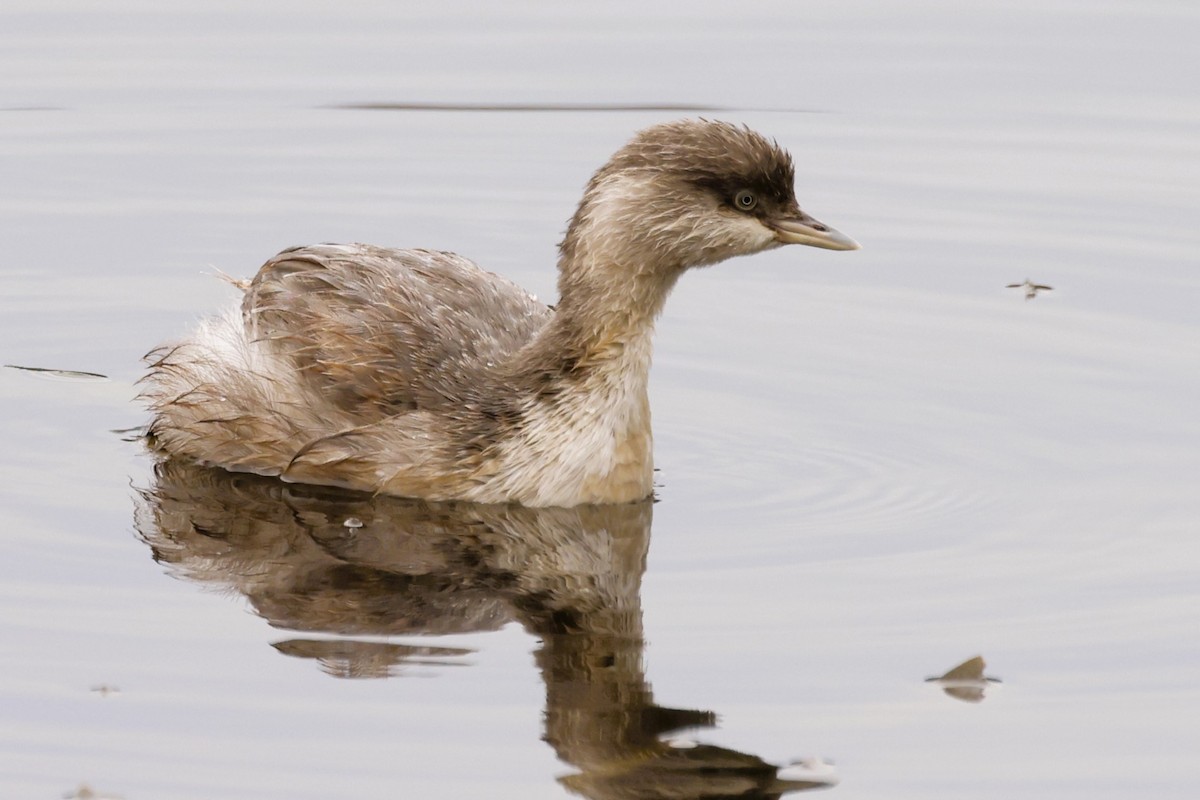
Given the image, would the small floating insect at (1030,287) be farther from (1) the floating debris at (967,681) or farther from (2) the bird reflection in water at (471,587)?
(1) the floating debris at (967,681)

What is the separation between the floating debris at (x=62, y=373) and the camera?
11297mm

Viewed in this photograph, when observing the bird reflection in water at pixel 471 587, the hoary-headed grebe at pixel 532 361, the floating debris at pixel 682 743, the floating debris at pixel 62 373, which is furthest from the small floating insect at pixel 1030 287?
the floating debris at pixel 682 743

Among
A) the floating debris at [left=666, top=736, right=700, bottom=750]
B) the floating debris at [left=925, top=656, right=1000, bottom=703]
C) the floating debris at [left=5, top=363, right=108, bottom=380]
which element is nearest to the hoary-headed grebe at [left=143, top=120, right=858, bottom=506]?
the floating debris at [left=5, top=363, right=108, bottom=380]

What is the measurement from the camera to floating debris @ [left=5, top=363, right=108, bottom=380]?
1130 centimetres

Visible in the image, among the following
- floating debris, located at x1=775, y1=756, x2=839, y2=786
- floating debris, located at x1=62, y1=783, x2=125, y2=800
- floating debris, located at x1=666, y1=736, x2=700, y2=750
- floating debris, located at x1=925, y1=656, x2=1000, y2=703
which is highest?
floating debris, located at x1=925, y1=656, x2=1000, y2=703

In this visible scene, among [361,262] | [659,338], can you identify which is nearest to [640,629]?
[361,262]

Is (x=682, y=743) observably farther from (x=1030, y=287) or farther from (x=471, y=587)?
(x=1030, y=287)

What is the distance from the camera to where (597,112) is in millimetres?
15500

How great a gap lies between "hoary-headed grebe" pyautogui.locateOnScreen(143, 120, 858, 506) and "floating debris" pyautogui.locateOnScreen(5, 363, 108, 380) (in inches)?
55.7

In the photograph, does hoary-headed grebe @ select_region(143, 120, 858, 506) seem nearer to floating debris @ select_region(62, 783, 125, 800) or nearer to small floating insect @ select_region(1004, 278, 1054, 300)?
small floating insect @ select_region(1004, 278, 1054, 300)

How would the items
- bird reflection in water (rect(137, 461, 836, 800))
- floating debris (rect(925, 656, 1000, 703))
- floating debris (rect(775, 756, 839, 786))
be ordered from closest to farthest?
floating debris (rect(775, 756, 839, 786))
bird reflection in water (rect(137, 461, 836, 800))
floating debris (rect(925, 656, 1000, 703))

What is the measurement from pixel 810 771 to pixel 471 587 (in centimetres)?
201

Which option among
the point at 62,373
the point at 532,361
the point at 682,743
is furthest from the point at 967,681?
the point at 62,373

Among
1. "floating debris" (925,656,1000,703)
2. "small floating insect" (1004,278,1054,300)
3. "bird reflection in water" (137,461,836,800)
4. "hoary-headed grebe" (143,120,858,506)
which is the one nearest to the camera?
"bird reflection in water" (137,461,836,800)
